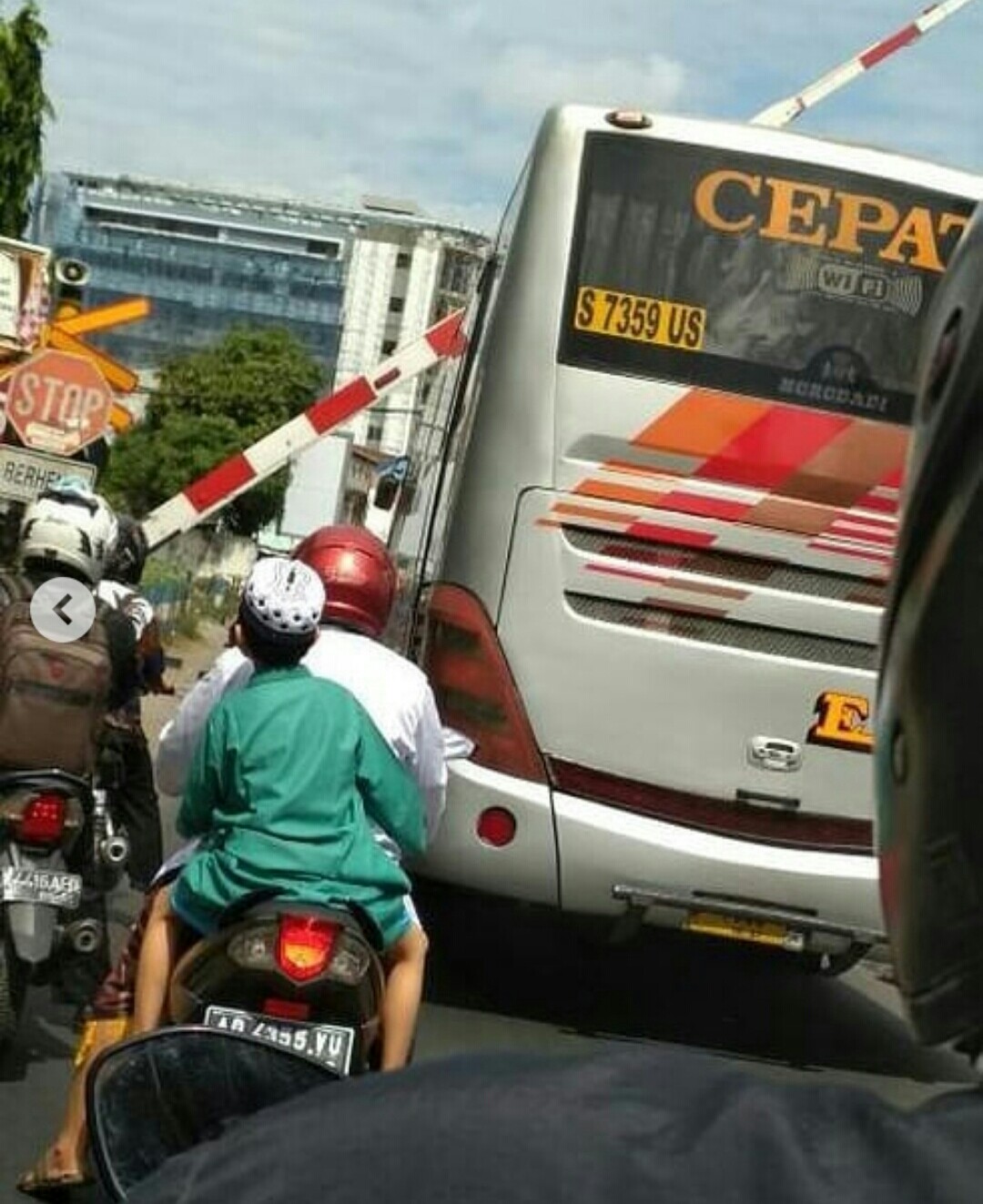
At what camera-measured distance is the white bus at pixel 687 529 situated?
701 cm

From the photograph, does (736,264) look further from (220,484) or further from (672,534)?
(220,484)

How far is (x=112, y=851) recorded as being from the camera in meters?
6.02

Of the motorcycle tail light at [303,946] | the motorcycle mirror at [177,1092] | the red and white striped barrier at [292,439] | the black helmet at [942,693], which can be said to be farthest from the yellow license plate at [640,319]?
the black helmet at [942,693]

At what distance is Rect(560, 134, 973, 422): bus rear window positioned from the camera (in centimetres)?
709

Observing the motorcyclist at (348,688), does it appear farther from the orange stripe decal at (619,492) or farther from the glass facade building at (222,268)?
the glass facade building at (222,268)

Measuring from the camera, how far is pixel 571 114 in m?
7.10

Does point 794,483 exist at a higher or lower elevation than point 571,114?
lower

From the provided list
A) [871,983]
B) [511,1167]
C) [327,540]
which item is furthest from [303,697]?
[871,983]

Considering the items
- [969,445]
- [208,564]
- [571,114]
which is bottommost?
[208,564]

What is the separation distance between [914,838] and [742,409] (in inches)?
231

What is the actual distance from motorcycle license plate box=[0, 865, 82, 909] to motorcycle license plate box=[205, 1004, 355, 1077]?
1443 mm

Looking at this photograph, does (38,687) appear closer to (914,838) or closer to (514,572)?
(514,572)

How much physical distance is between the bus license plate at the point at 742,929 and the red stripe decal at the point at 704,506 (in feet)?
4.41

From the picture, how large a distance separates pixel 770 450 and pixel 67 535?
2415 millimetres
